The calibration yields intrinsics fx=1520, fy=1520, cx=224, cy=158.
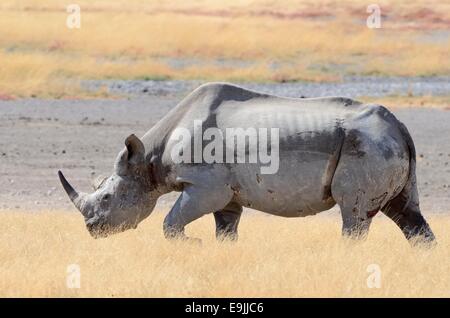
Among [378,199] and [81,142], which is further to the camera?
[81,142]

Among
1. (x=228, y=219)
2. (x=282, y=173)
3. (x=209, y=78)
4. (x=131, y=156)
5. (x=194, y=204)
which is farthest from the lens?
(x=209, y=78)

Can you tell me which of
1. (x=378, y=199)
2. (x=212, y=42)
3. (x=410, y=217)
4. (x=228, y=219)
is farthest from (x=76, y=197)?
(x=212, y=42)

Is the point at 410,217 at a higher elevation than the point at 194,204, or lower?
lower

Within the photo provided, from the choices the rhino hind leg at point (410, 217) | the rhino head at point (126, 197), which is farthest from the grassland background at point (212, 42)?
the rhino hind leg at point (410, 217)

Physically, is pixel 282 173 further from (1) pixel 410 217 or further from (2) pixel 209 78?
(2) pixel 209 78

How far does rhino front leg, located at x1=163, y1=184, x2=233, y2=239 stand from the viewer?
1237cm

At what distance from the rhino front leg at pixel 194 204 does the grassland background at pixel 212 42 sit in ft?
41.6

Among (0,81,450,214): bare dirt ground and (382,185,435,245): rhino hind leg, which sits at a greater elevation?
(382,185,435,245): rhino hind leg

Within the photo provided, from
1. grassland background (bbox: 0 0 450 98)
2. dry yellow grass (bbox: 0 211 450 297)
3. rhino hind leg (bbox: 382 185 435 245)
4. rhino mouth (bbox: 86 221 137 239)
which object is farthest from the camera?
grassland background (bbox: 0 0 450 98)

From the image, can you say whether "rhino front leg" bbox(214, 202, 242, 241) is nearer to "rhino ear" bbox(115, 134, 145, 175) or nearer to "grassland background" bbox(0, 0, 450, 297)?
"grassland background" bbox(0, 0, 450, 297)

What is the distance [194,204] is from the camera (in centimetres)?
1239

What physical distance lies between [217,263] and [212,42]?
20587 millimetres

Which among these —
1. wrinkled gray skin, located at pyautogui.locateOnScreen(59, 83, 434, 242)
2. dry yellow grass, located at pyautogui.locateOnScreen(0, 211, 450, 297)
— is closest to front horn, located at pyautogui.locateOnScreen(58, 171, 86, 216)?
wrinkled gray skin, located at pyautogui.locateOnScreen(59, 83, 434, 242)

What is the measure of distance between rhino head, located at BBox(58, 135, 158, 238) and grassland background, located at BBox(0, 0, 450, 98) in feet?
40.1
